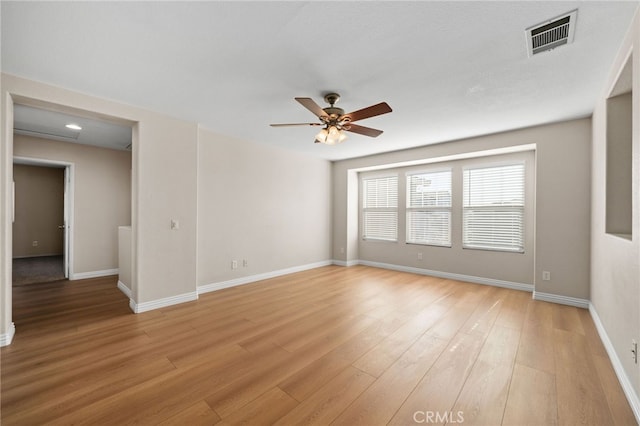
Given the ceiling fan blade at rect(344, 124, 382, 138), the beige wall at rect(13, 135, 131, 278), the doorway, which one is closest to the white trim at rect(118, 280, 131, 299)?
the beige wall at rect(13, 135, 131, 278)

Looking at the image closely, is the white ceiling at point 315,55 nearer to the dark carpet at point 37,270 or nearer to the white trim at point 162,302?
the white trim at point 162,302

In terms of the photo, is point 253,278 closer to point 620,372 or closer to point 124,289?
point 124,289

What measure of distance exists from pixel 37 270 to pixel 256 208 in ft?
16.3

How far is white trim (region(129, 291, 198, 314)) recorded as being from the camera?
11.1ft

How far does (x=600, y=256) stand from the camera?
293 cm

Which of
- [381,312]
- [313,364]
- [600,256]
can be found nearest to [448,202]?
[600,256]

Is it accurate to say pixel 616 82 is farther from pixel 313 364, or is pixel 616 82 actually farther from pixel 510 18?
pixel 313 364

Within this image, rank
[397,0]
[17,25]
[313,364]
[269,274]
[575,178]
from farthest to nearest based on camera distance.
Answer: [269,274], [575,178], [313,364], [17,25], [397,0]

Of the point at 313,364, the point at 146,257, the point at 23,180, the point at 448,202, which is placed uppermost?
the point at 23,180

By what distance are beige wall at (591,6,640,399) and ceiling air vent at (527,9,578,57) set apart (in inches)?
13.1

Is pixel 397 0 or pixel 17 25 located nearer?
pixel 397 0

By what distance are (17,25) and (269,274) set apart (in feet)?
14.2

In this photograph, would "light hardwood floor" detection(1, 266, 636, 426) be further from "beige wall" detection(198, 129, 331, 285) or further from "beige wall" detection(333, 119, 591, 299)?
"beige wall" detection(198, 129, 331, 285)

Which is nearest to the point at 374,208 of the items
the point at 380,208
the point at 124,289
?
the point at 380,208
